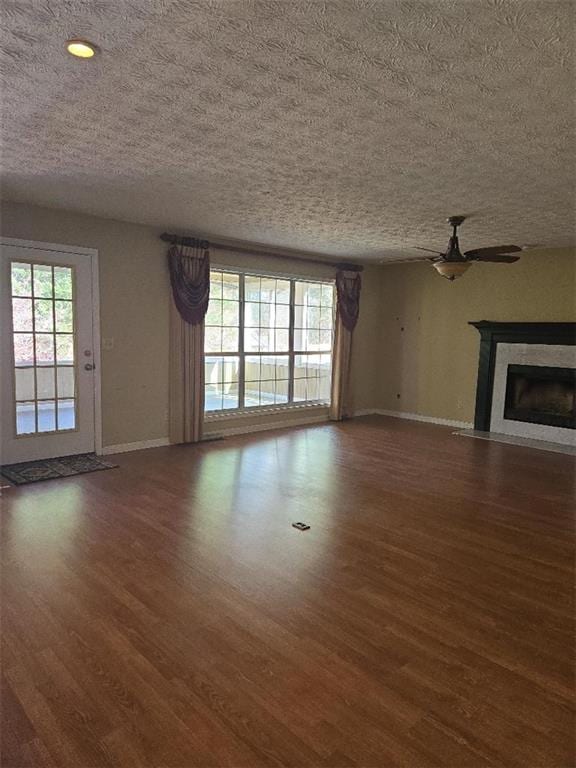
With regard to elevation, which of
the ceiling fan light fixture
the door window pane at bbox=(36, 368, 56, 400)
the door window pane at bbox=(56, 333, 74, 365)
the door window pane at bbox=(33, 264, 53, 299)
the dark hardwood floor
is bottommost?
the dark hardwood floor

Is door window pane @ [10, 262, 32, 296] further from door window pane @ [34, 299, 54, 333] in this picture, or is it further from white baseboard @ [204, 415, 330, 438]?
white baseboard @ [204, 415, 330, 438]

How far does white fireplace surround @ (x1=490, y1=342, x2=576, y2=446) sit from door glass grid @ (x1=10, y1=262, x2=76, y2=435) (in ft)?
18.0

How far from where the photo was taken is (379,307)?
336 inches

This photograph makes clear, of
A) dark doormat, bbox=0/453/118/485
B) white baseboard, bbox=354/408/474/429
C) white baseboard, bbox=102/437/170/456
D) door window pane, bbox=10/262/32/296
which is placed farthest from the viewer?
white baseboard, bbox=354/408/474/429

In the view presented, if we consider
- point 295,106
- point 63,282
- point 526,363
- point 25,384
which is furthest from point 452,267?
point 25,384

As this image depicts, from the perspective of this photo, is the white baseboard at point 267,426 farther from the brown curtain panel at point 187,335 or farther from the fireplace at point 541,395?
the fireplace at point 541,395

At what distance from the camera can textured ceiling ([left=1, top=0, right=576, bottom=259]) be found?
71.4 inches

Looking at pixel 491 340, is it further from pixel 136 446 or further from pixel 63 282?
pixel 63 282

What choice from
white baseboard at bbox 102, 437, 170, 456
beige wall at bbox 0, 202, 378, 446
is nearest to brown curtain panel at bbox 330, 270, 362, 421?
beige wall at bbox 0, 202, 378, 446

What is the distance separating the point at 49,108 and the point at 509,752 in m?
3.51

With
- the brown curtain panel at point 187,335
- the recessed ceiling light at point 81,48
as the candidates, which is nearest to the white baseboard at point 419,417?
the brown curtain panel at point 187,335

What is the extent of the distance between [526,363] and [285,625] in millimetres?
5596

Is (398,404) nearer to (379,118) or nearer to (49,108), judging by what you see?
(379,118)

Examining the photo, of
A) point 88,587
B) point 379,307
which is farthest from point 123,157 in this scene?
point 379,307
